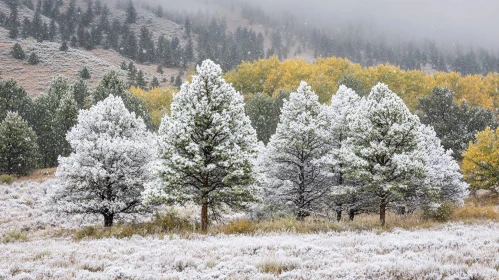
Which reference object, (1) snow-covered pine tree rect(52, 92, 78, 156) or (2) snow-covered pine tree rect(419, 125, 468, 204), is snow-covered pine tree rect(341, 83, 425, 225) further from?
(1) snow-covered pine tree rect(52, 92, 78, 156)

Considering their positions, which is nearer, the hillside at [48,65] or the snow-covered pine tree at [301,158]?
the snow-covered pine tree at [301,158]

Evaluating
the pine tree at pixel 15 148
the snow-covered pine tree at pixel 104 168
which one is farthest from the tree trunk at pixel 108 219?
the pine tree at pixel 15 148

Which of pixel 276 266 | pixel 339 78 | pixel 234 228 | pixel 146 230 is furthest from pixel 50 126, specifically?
pixel 339 78

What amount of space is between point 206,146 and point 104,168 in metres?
6.22

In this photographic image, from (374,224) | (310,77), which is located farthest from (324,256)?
(310,77)

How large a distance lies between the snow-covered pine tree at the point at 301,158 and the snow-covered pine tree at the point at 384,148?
211 centimetres

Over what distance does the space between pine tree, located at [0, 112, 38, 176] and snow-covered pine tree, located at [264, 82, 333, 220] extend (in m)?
34.9

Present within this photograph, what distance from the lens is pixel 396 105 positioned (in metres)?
18.9

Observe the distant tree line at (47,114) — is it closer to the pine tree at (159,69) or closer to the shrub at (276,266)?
the shrub at (276,266)

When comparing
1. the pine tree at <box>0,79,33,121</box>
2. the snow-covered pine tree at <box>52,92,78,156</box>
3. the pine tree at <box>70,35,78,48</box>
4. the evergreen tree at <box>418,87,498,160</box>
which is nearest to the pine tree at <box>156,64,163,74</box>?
the pine tree at <box>70,35,78,48</box>

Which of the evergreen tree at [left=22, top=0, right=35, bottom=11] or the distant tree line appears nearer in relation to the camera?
the distant tree line

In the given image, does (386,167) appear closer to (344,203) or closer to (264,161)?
(344,203)

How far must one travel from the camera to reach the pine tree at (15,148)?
133 feet

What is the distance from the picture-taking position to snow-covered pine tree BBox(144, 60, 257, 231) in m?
16.6
